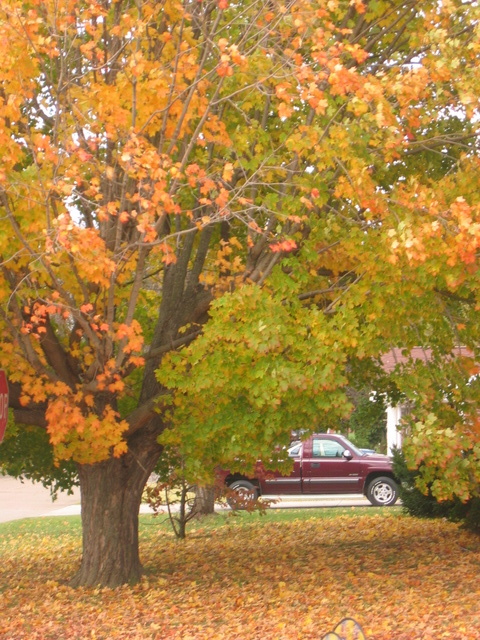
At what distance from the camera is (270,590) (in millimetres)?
9828

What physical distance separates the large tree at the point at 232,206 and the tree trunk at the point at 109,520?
2.85 ft

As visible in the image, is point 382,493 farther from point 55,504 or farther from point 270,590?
point 270,590

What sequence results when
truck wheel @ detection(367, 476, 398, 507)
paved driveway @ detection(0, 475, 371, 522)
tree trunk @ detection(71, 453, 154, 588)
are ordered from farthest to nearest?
paved driveway @ detection(0, 475, 371, 522) < truck wheel @ detection(367, 476, 398, 507) < tree trunk @ detection(71, 453, 154, 588)

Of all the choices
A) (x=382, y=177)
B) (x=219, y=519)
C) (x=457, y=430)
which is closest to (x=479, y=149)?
(x=382, y=177)

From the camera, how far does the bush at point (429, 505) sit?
13039 mm

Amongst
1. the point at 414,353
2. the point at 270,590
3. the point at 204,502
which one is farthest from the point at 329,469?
the point at 270,590

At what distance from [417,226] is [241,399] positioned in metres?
2.38

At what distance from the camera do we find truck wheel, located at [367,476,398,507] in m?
20.3

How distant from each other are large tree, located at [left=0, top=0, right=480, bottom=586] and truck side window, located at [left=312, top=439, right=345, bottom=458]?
1082cm

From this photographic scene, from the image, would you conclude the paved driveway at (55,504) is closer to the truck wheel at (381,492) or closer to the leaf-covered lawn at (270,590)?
the truck wheel at (381,492)

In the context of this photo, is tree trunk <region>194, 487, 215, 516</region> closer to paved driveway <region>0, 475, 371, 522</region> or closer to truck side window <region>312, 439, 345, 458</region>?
paved driveway <region>0, 475, 371, 522</region>

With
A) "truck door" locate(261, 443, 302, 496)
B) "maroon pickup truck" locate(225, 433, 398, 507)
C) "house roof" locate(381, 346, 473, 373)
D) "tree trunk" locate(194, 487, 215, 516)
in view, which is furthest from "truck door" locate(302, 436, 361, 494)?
→ "tree trunk" locate(194, 487, 215, 516)

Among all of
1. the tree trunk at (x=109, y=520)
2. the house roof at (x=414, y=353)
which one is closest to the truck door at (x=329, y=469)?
the house roof at (x=414, y=353)

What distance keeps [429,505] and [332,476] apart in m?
5.93
